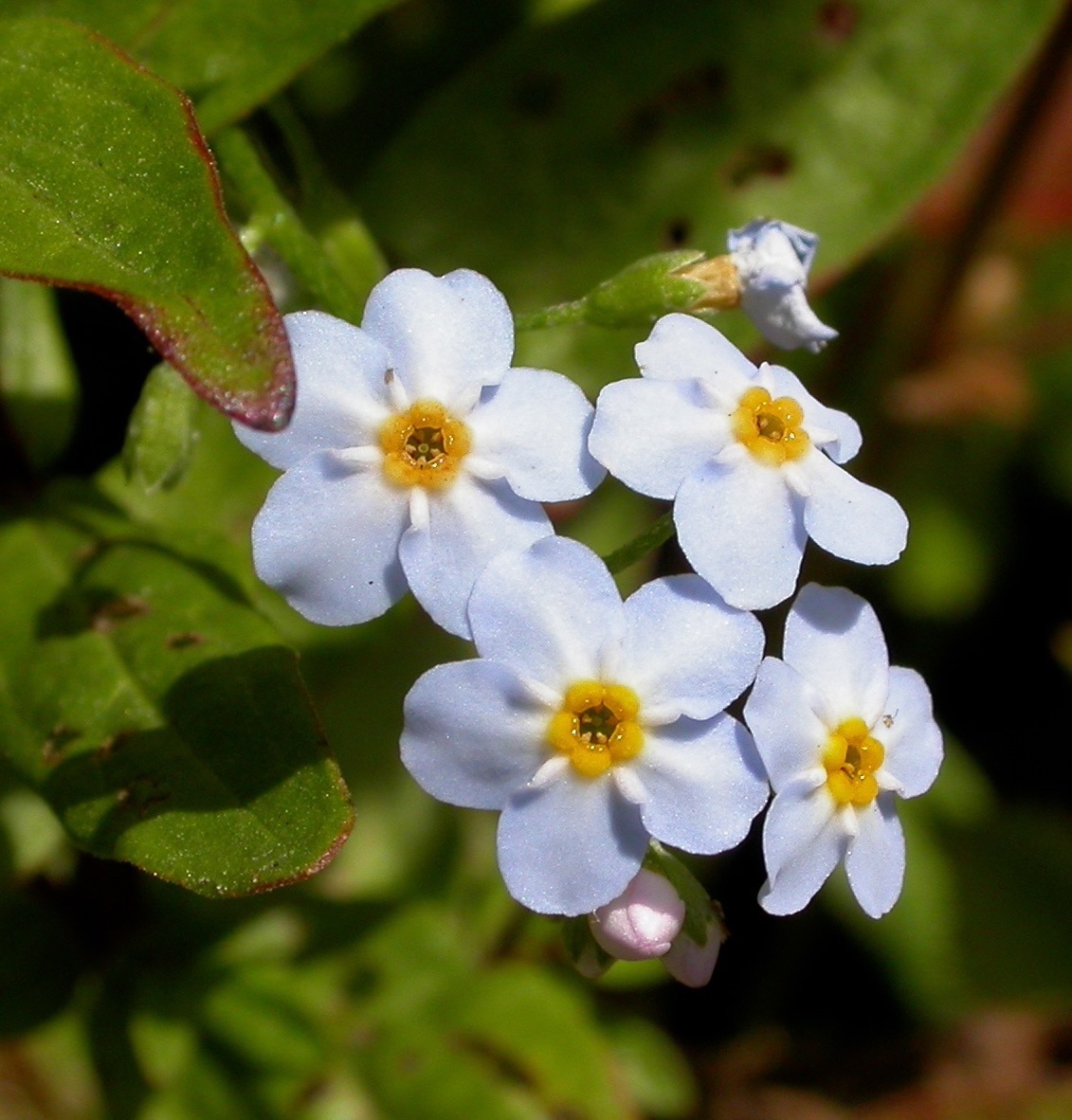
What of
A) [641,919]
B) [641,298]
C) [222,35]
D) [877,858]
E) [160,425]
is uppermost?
[222,35]

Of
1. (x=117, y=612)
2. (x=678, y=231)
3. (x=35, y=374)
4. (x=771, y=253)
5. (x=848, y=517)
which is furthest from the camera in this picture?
(x=678, y=231)

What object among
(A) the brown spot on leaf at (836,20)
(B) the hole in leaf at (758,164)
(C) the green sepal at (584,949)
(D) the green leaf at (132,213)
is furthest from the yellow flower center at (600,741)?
(A) the brown spot on leaf at (836,20)

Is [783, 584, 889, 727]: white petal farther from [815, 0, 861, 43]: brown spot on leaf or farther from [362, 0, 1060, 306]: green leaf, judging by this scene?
[815, 0, 861, 43]: brown spot on leaf

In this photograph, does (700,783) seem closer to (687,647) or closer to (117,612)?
(687,647)

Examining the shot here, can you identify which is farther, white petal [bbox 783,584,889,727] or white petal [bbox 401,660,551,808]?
white petal [bbox 783,584,889,727]

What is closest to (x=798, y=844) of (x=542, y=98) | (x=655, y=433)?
(x=655, y=433)

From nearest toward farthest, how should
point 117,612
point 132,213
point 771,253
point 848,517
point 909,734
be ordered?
point 132,213
point 848,517
point 909,734
point 771,253
point 117,612

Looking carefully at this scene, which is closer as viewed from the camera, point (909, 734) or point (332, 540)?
point (332, 540)

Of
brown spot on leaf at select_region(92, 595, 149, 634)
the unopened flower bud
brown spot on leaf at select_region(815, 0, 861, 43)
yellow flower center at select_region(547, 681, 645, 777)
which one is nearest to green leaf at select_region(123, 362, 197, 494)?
brown spot on leaf at select_region(92, 595, 149, 634)
